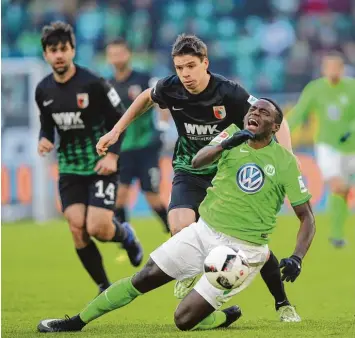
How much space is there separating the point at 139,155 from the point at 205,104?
19.3 feet

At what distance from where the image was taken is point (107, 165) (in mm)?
8508

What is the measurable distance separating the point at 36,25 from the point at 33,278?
42.4 feet

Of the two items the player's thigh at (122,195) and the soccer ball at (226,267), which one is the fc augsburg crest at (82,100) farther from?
Result: the player's thigh at (122,195)

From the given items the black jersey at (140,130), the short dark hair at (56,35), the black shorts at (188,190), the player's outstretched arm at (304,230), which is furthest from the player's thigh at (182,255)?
the black jersey at (140,130)

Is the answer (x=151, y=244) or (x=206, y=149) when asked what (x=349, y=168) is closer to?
(x=151, y=244)

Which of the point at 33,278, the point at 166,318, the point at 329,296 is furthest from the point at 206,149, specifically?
the point at 33,278

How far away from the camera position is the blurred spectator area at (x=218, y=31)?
72.2 feet

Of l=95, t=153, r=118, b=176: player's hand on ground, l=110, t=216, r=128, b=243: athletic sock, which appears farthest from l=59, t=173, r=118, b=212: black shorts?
l=110, t=216, r=128, b=243: athletic sock

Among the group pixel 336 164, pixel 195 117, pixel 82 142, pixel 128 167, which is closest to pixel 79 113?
pixel 82 142

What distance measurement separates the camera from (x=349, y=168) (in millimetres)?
13875

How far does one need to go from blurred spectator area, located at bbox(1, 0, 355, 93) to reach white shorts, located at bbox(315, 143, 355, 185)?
7542 mm

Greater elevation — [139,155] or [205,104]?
[205,104]

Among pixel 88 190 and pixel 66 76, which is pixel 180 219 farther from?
pixel 66 76

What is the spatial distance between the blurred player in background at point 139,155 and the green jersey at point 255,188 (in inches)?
249
